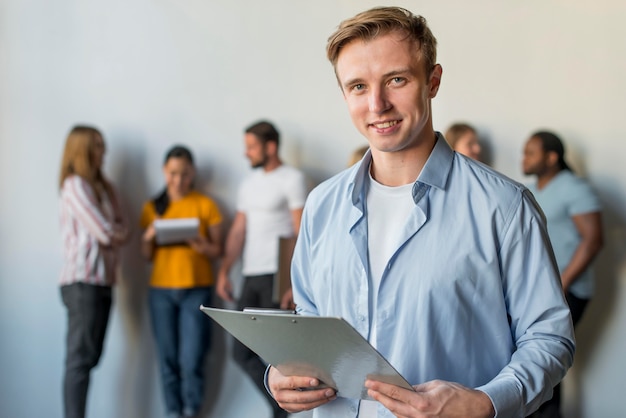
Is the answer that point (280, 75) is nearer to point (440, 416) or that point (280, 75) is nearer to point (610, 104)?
point (610, 104)

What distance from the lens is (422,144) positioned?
159cm

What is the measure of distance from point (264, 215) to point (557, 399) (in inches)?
72.7

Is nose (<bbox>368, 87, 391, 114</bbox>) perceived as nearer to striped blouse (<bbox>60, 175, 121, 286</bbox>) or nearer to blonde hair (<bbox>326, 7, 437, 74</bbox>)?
blonde hair (<bbox>326, 7, 437, 74</bbox>)

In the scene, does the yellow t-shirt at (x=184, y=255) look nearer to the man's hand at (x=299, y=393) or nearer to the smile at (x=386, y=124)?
the man's hand at (x=299, y=393)

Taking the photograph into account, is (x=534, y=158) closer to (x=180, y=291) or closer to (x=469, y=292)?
(x=180, y=291)

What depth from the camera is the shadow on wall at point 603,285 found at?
14.8ft

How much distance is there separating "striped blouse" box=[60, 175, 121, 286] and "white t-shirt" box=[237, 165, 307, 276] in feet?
2.53

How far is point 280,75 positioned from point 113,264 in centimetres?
149

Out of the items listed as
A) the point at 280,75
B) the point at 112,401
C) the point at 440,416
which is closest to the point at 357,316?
the point at 440,416

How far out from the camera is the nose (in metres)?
1.49

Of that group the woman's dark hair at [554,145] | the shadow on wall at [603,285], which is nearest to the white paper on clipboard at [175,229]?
the woman's dark hair at [554,145]

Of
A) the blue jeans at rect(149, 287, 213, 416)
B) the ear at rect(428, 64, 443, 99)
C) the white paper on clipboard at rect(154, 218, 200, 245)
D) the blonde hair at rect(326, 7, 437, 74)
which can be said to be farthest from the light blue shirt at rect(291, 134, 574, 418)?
the blue jeans at rect(149, 287, 213, 416)

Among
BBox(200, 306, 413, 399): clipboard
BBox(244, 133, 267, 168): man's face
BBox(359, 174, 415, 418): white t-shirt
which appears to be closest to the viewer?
BBox(200, 306, 413, 399): clipboard

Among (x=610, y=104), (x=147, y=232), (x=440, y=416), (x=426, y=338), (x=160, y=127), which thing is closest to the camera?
(x=440, y=416)
